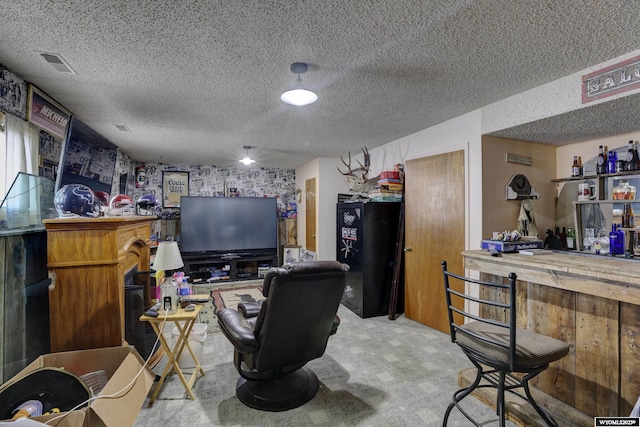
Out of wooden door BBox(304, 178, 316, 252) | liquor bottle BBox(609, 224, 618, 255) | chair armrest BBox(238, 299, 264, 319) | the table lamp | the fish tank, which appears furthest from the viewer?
wooden door BBox(304, 178, 316, 252)

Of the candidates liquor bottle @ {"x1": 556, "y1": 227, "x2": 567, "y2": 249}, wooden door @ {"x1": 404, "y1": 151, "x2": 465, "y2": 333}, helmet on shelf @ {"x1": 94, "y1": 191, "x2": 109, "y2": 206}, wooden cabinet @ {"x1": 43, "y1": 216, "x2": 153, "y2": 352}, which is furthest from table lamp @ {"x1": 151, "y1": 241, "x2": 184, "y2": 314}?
liquor bottle @ {"x1": 556, "y1": 227, "x2": 567, "y2": 249}

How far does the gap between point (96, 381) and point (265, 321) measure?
1089 millimetres

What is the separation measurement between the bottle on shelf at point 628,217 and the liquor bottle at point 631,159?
344 millimetres

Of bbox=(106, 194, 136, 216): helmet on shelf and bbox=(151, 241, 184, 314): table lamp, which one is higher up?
bbox=(106, 194, 136, 216): helmet on shelf

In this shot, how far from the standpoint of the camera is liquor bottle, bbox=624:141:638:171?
112 inches

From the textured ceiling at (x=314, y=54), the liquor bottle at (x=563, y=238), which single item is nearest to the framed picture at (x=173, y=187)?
the textured ceiling at (x=314, y=54)

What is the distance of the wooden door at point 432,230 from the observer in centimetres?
331

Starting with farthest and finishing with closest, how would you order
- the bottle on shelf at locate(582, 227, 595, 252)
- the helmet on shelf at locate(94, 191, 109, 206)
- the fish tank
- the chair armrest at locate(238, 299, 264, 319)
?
1. the bottle on shelf at locate(582, 227, 595, 252)
2. the helmet on shelf at locate(94, 191, 109, 206)
3. the chair armrest at locate(238, 299, 264, 319)
4. the fish tank

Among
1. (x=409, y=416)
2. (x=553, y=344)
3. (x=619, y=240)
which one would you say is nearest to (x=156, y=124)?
(x=409, y=416)

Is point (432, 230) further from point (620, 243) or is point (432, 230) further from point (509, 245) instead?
point (620, 243)

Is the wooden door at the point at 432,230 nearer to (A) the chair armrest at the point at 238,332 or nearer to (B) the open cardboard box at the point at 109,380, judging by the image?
(A) the chair armrest at the point at 238,332

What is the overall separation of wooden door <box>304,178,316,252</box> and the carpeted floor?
2.70 metres

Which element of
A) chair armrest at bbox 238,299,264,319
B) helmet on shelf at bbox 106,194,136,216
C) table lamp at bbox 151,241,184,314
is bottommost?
chair armrest at bbox 238,299,264,319

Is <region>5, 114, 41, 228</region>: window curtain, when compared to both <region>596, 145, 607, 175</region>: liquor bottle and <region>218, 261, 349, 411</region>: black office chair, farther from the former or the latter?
<region>596, 145, 607, 175</region>: liquor bottle
